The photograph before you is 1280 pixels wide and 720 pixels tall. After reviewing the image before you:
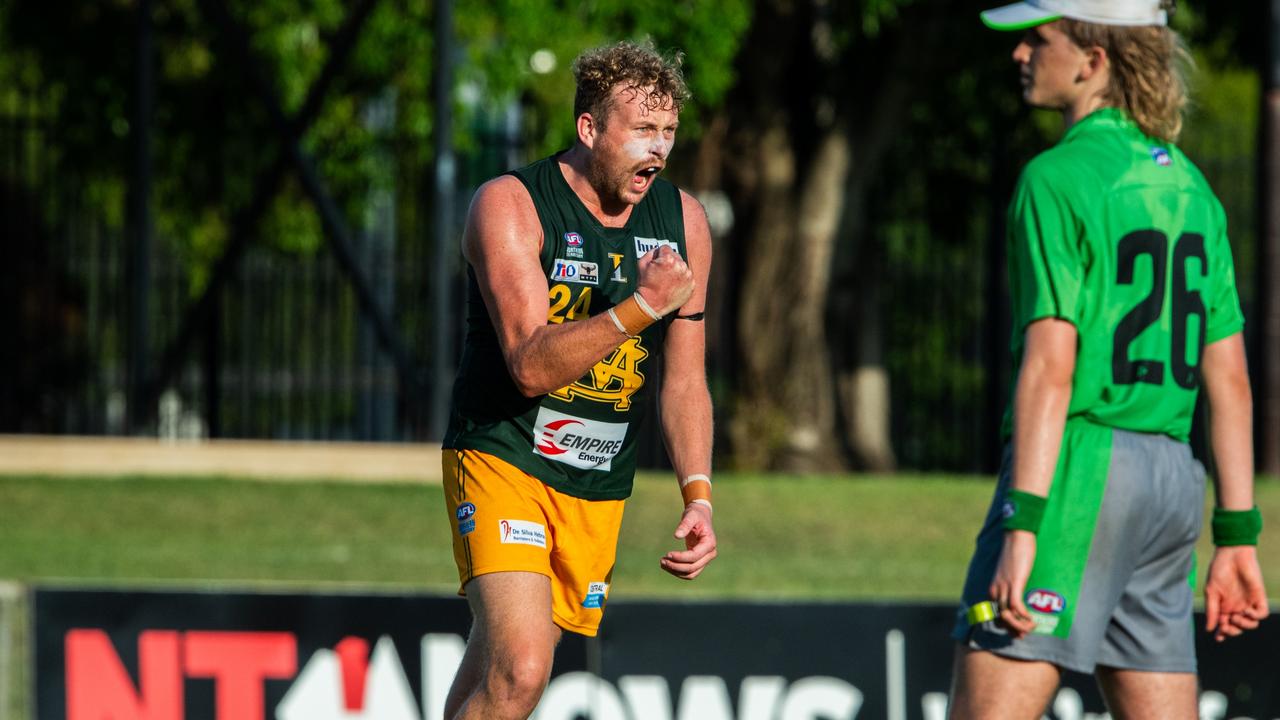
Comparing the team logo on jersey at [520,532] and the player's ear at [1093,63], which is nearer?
the player's ear at [1093,63]

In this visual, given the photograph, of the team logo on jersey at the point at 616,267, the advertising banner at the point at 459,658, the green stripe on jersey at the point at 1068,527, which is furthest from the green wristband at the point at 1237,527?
the advertising banner at the point at 459,658

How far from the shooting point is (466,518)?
175 inches

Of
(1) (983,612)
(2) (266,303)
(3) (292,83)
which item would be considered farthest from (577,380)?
(2) (266,303)

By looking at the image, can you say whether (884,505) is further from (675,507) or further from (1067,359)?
(1067,359)

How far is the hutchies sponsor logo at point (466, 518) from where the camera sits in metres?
4.43

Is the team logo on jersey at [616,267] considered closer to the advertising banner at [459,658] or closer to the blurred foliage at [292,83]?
the advertising banner at [459,658]

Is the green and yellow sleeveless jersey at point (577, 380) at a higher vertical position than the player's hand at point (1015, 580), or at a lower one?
higher

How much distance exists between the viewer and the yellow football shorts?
14.4 ft

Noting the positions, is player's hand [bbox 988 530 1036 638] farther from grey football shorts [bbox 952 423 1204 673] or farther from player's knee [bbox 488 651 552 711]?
player's knee [bbox 488 651 552 711]

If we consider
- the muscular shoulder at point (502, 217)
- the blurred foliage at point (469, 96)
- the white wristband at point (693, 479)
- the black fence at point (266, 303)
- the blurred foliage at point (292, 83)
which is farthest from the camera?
the black fence at point (266, 303)

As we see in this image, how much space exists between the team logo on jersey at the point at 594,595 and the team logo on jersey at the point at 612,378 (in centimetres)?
49

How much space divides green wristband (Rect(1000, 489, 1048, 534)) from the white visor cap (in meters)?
0.97

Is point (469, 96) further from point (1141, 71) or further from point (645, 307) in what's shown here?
point (1141, 71)

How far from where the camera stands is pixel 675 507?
13.3 m
